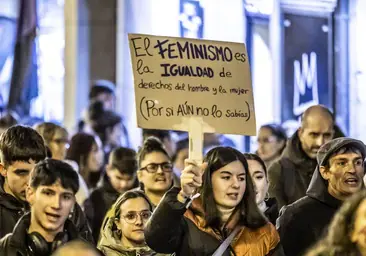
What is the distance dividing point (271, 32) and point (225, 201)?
7681 millimetres

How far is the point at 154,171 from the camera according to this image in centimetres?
1068

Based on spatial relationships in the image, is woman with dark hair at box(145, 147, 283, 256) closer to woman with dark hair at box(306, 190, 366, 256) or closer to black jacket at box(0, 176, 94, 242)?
black jacket at box(0, 176, 94, 242)

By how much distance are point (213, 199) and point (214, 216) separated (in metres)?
0.11

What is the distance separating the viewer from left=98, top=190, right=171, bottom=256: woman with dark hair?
912cm

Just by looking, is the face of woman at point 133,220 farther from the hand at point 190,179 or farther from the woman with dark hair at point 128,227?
the hand at point 190,179

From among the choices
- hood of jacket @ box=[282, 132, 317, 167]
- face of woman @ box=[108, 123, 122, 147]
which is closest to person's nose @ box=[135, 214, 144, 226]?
hood of jacket @ box=[282, 132, 317, 167]

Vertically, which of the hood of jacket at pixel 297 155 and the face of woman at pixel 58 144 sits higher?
the face of woman at pixel 58 144

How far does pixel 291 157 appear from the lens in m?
10.6

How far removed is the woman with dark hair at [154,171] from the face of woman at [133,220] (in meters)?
1.16

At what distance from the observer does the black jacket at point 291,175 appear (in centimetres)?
1038

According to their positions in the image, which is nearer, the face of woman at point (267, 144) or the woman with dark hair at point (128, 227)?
the woman with dark hair at point (128, 227)

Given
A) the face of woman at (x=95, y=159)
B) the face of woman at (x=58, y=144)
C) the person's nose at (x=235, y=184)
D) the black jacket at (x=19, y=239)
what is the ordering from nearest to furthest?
the black jacket at (x=19, y=239), the person's nose at (x=235, y=184), the face of woman at (x=58, y=144), the face of woman at (x=95, y=159)

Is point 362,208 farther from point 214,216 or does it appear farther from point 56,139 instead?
point 56,139

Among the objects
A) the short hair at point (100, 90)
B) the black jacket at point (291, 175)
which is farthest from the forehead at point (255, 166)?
the short hair at point (100, 90)
